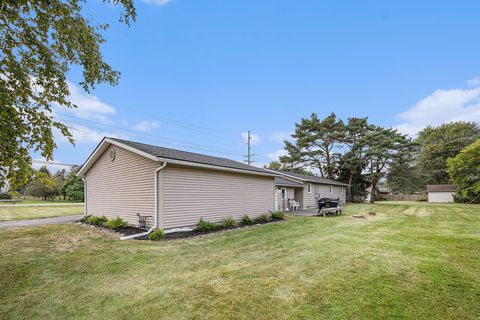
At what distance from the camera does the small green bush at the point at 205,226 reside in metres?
8.97

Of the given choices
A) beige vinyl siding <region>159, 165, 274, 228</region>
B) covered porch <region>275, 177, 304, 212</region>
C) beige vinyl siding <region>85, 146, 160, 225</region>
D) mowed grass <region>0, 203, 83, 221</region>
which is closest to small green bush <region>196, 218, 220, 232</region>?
beige vinyl siding <region>159, 165, 274, 228</region>

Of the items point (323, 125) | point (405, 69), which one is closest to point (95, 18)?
point (405, 69)

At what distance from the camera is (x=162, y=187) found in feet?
27.5

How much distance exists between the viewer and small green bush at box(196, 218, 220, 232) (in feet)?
29.4

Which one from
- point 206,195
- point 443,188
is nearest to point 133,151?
point 206,195

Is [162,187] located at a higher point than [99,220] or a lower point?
higher

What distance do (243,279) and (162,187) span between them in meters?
5.17

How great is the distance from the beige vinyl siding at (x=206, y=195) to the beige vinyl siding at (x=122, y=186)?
0.70 meters

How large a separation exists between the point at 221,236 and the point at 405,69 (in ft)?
50.1

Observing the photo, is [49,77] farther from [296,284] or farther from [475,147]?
[475,147]

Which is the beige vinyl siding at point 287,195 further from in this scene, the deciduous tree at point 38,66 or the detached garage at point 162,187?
the deciduous tree at point 38,66

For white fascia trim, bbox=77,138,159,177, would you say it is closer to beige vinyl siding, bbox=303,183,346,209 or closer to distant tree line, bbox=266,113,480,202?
beige vinyl siding, bbox=303,183,346,209

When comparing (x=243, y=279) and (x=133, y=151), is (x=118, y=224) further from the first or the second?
(x=243, y=279)

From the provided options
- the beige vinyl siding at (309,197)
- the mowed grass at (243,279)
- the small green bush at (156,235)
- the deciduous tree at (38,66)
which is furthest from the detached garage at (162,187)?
the beige vinyl siding at (309,197)
